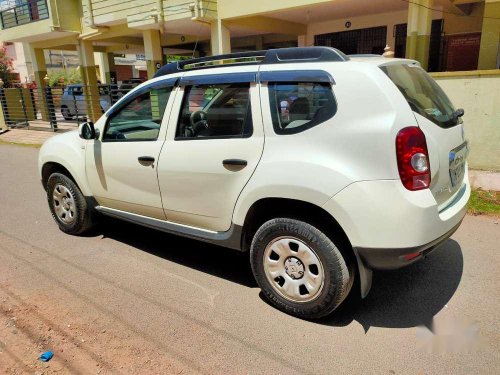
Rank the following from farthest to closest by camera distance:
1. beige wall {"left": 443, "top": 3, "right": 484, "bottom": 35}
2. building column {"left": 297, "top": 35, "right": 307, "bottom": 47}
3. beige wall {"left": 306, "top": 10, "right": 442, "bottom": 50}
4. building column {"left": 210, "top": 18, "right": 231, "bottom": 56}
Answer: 1. building column {"left": 297, "top": 35, "right": 307, "bottom": 47}
2. beige wall {"left": 306, "top": 10, "right": 442, "bottom": 50}
3. building column {"left": 210, "top": 18, "right": 231, "bottom": 56}
4. beige wall {"left": 443, "top": 3, "right": 484, "bottom": 35}

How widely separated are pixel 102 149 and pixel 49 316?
1739 mm

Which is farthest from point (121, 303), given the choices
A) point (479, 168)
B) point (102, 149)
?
point (479, 168)

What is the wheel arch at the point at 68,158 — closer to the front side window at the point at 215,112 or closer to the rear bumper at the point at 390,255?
the front side window at the point at 215,112

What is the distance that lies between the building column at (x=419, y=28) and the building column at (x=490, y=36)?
1371mm

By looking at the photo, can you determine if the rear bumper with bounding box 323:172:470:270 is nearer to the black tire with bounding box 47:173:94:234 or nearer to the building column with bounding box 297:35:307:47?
the black tire with bounding box 47:173:94:234

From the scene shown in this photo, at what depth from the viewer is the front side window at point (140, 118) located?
3.83 meters

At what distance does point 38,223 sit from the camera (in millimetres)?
Answer: 5520

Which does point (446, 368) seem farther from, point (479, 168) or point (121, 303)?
point (479, 168)

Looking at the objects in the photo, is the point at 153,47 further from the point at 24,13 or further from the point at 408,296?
the point at 408,296

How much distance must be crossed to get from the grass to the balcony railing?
56.5 ft

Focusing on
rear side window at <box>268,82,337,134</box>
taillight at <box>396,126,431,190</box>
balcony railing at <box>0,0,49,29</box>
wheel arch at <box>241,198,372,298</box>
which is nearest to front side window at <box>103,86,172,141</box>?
rear side window at <box>268,82,337,134</box>

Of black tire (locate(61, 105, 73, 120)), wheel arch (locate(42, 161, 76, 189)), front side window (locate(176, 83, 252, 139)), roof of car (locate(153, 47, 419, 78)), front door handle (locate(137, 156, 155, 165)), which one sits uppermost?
roof of car (locate(153, 47, 419, 78))

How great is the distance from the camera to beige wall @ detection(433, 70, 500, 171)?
23.1 ft

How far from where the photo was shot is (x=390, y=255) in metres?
2.66
